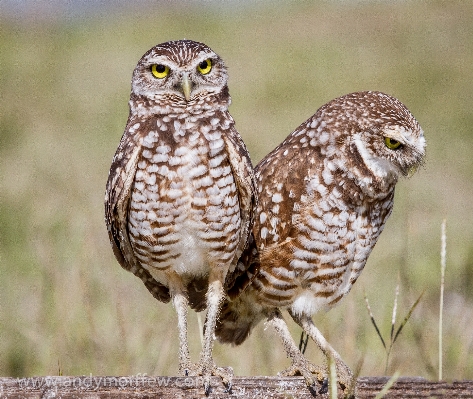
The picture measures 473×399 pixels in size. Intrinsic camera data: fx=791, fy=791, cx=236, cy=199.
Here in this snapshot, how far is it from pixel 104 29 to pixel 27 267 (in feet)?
32.0

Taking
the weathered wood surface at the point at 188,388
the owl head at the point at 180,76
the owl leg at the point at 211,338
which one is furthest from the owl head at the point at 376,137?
the weathered wood surface at the point at 188,388

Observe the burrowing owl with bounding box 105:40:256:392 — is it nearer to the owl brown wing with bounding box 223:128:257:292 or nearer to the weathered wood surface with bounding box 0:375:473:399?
the owl brown wing with bounding box 223:128:257:292

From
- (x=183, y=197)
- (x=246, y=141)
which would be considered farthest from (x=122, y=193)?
(x=246, y=141)

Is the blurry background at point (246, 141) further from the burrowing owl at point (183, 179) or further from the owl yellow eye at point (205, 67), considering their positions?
the owl yellow eye at point (205, 67)

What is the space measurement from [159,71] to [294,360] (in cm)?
137

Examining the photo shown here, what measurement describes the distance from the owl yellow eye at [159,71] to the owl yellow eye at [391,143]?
3.05 feet

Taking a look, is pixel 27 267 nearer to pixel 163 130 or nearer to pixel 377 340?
pixel 377 340

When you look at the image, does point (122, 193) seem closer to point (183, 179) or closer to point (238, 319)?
point (183, 179)

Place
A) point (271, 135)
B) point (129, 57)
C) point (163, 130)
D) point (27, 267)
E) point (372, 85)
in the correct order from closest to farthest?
point (163, 130) < point (27, 267) < point (271, 135) < point (372, 85) < point (129, 57)

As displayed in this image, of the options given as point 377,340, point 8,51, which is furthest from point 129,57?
point 377,340

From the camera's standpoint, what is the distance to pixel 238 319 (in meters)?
3.79

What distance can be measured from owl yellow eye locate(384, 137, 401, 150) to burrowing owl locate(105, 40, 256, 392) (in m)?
0.56

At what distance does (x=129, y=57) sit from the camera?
496 inches

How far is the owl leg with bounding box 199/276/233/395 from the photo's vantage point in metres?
2.92
